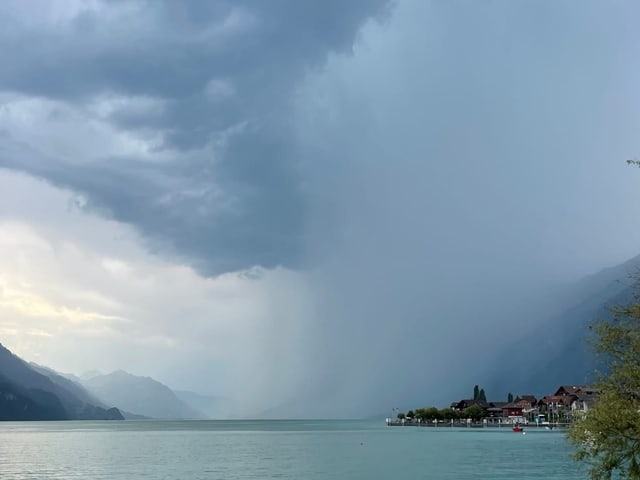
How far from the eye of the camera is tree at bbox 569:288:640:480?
29844 mm

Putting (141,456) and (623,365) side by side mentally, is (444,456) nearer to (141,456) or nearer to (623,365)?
(141,456)

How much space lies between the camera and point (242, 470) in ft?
280

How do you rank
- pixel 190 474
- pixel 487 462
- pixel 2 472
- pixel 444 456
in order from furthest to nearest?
pixel 444 456, pixel 487 462, pixel 2 472, pixel 190 474

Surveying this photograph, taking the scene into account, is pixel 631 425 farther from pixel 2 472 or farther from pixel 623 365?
pixel 2 472

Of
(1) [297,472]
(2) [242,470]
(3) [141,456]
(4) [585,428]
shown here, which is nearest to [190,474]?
(2) [242,470]

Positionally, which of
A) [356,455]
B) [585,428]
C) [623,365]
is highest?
[623,365]

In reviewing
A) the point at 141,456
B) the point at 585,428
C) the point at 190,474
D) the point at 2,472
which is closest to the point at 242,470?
the point at 190,474

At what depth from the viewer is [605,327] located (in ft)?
105

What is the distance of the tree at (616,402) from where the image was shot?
2984 cm

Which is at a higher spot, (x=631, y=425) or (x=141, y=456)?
(x=631, y=425)

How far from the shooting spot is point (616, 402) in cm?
3014

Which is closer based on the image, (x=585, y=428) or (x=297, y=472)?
(x=585, y=428)

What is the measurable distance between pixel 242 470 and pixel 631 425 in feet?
212

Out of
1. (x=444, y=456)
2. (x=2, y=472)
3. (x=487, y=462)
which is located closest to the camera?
(x=2, y=472)
